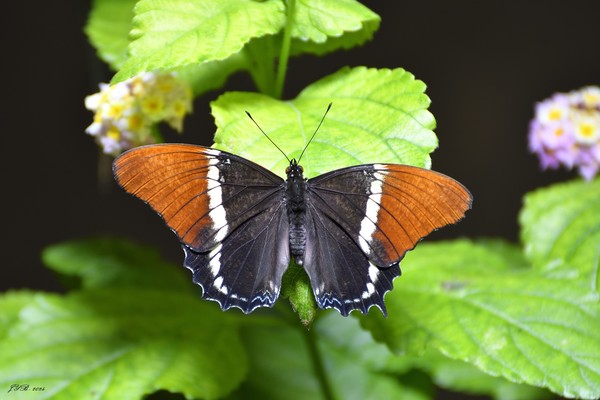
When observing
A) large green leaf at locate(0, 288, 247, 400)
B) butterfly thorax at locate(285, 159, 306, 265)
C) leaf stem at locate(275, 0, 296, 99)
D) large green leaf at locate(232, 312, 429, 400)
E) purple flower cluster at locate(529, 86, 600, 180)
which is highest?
leaf stem at locate(275, 0, 296, 99)

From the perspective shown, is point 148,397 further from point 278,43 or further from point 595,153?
point 595,153

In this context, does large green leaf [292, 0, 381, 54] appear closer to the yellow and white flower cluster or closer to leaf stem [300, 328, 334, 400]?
the yellow and white flower cluster

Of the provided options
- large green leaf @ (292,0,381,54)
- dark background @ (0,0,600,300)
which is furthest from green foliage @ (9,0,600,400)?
dark background @ (0,0,600,300)

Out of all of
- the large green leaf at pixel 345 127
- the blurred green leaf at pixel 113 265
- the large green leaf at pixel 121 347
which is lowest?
the blurred green leaf at pixel 113 265

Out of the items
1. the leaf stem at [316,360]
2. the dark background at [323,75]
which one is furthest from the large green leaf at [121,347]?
the dark background at [323,75]

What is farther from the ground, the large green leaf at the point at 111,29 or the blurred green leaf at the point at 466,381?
the large green leaf at the point at 111,29

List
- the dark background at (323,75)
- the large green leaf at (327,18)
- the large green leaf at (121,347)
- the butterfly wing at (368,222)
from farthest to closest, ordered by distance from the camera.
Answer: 1. the dark background at (323,75)
2. the large green leaf at (121,347)
3. the large green leaf at (327,18)
4. the butterfly wing at (368,222)

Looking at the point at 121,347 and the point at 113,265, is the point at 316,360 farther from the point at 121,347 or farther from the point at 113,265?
the point at 113,265

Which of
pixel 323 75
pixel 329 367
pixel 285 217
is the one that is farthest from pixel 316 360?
Result: pixel 323 75

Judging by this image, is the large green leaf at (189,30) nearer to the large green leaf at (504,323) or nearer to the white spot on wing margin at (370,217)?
the white spot on wing margin at (370,217)
